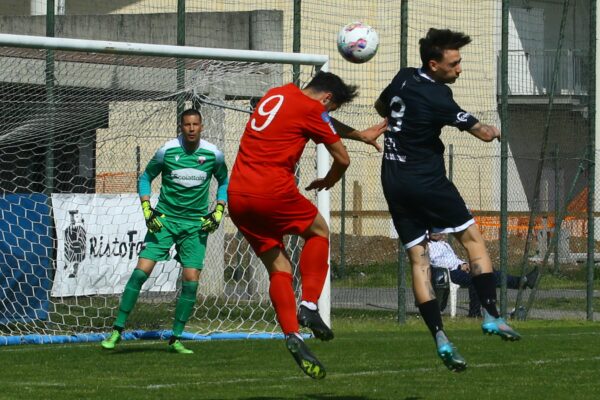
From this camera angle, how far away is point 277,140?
8.39m

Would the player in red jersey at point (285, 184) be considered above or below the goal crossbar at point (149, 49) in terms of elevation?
below

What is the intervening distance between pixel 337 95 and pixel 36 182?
23.5 feet

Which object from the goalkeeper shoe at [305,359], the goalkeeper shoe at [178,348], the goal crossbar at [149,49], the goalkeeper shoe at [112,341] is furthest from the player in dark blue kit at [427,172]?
the goal crossbar at [149,49]

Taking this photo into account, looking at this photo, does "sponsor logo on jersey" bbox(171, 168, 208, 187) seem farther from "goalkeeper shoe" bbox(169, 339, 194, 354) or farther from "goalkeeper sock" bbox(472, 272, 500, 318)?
"goalkeeper sock" bbox(472, 272, 500, 318)

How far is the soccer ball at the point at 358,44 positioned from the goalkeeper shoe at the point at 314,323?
298cm

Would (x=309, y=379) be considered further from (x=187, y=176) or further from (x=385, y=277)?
(x=385, y=277)

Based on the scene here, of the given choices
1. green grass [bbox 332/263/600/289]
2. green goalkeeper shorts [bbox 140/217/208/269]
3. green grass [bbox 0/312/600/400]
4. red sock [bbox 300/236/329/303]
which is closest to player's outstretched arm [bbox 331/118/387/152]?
red sock [bbox 300/236/329/303]

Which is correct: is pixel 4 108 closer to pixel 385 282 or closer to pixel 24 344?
pixel 24 344

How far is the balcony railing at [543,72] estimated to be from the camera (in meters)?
30.9

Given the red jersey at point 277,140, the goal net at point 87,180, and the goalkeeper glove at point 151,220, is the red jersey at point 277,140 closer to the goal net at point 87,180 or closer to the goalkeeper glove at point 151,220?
the goalkeeper glove at point 151,220

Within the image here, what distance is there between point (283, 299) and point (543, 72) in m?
24.3

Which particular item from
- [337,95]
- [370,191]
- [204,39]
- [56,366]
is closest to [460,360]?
[337,95]

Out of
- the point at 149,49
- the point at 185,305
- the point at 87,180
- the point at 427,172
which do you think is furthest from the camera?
the point at 87,180

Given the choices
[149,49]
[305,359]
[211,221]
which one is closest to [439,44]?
[305,359]
